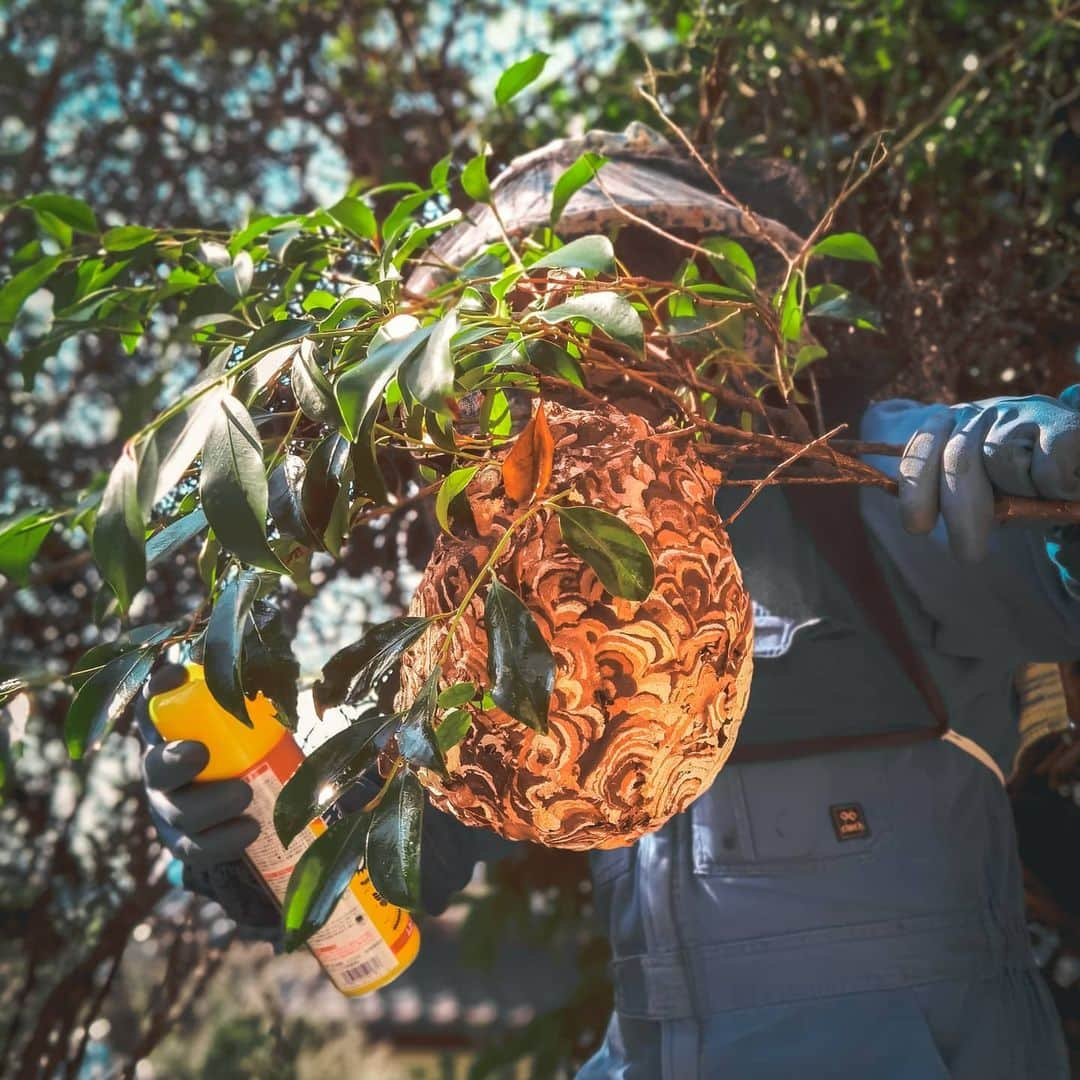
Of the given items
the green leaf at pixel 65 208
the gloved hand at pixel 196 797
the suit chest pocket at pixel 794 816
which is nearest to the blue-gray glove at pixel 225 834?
the gloved hand at pixel 196 797

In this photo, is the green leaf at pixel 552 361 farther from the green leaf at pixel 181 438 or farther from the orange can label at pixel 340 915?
the orange can label at pixel 340 915

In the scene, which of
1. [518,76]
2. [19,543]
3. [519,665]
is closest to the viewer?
[519,665]

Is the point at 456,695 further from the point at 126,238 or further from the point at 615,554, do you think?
the point at 126,238

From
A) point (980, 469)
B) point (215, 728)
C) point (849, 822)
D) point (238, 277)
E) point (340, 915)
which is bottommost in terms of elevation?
point (849, 822)

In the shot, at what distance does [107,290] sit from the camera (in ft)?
3.32

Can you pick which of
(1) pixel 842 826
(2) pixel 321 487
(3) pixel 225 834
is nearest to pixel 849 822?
(1) pixel 842 826

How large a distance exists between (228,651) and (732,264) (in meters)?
0.47

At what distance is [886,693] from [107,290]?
0.74 meters

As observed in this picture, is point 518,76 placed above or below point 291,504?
above

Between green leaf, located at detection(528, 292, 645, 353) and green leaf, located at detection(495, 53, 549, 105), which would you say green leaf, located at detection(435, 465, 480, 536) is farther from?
green leaf, located at detection(495, 53, 549, 105)

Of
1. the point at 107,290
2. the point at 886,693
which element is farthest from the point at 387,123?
the point at 886,693

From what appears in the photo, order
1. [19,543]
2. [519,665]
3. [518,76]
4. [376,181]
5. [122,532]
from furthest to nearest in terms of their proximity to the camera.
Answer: [376,181] < [518,76] < [19,543] < [519,665] < [122,532]

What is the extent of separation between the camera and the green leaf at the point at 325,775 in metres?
0.63

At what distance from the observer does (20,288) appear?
1.03 metres
